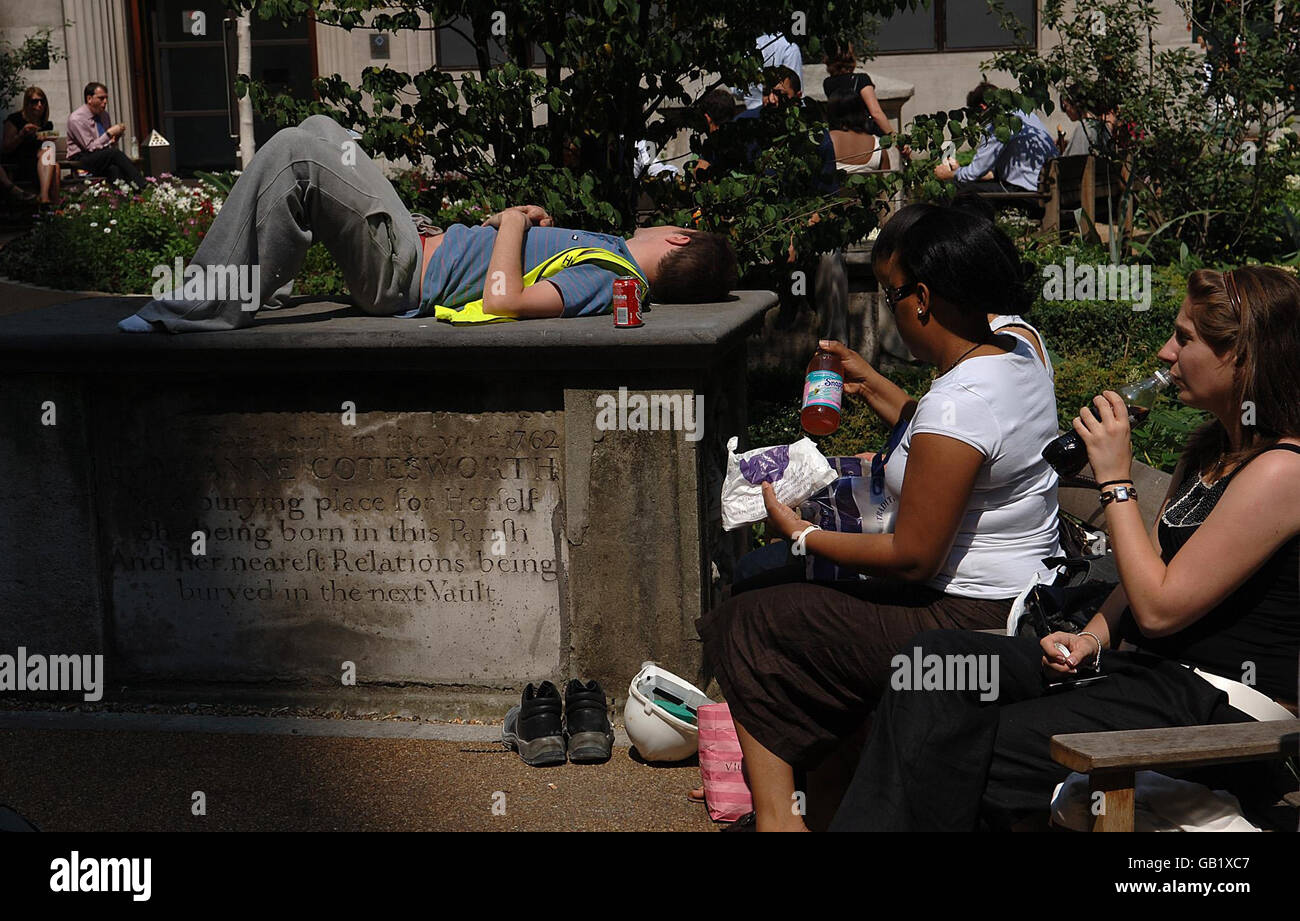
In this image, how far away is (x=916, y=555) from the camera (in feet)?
10.8

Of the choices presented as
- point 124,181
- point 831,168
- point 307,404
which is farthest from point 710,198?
point 124,181

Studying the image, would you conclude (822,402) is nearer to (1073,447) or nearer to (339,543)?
(1073,447)

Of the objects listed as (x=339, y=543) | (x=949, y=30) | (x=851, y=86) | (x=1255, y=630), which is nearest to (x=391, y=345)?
(x=339, y=543)

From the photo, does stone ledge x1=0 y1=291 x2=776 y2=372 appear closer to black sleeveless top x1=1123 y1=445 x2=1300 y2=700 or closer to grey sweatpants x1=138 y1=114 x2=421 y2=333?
grey sweatpants x1=138 y1=114 x2=421 y2=333

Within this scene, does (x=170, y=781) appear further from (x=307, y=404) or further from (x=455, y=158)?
(x=455, y=158)

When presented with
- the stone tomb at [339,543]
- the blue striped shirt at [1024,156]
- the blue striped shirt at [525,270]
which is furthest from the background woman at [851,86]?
the stone tomb at [339,543]

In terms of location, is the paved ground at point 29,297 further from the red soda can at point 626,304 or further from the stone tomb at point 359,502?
the red soda can at point 626,304

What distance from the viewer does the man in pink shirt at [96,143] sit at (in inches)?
597

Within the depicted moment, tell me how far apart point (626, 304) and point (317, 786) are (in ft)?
5.86

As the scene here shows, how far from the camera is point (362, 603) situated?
4746mm

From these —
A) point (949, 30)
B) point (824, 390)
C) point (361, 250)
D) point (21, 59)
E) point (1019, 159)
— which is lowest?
point (824, 390)

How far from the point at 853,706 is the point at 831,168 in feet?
13.2

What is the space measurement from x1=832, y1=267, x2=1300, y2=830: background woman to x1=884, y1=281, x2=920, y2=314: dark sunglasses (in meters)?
0.61

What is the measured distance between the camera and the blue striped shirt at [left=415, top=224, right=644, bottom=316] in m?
4.95
